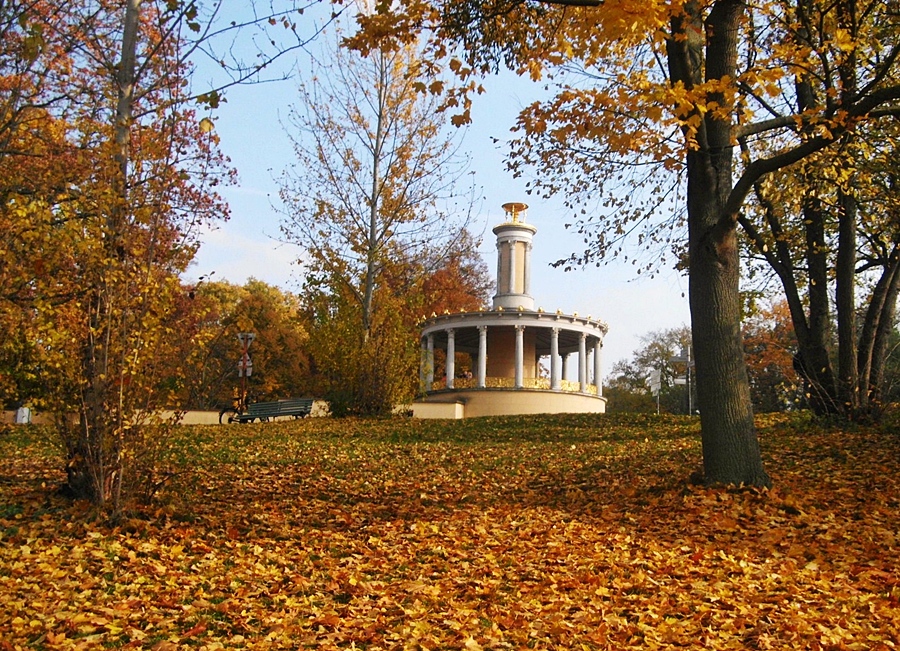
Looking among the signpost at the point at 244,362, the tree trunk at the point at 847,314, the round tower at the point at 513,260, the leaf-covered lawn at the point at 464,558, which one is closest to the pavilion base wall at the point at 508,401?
the round tower at the point at 513,260

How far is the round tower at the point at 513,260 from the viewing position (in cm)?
3350

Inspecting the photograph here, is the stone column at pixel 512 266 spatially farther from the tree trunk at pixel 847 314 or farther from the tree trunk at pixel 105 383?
the tree trunk at pixel 105 383

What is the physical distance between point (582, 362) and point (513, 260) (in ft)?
17.6

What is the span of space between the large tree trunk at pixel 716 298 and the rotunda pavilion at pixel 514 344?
851 inches

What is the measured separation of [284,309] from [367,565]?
42.4 metres

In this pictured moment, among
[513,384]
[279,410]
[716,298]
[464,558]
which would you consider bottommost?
[464,558]

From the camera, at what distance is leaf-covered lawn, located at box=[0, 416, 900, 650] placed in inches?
179

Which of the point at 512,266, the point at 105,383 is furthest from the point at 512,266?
the point at 105,383

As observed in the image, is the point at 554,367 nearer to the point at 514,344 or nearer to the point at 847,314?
the point at 514,344

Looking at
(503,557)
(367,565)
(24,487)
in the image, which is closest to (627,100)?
(503,557)

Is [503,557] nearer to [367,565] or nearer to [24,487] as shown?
[367,565]

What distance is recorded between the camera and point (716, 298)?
8023 millimetres

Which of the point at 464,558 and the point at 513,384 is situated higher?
the point at 513,384

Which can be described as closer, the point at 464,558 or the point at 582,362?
the point at 464,558
